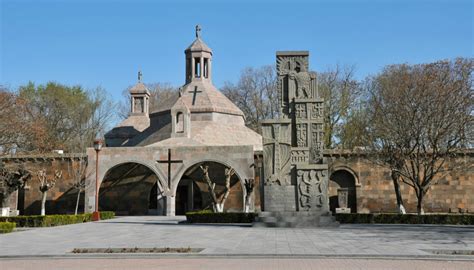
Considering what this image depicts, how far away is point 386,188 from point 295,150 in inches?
693

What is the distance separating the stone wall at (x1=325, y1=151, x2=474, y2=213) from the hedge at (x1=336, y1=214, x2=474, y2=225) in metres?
11.6

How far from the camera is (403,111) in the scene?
25844mm

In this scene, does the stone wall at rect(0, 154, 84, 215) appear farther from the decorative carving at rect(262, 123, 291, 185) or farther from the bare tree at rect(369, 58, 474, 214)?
the bare tree at rect(369, 58, 474, 214)

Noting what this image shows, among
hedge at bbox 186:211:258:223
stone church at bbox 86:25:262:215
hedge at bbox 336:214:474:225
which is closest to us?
hedge at bbox 336:214:474:225

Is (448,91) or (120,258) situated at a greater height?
(448,91)

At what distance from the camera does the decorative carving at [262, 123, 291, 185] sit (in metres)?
19.3

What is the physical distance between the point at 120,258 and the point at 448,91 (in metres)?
20.7

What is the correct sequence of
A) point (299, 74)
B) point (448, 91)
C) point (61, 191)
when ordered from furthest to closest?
1. point (61, 191)
2. point (448, 91)
3. point (299, 74)

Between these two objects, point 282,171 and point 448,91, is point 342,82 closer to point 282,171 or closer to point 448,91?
point 448,91

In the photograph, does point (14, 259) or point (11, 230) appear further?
point (11, 230)

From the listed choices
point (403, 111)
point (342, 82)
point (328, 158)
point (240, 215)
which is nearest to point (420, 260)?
point (240, 215)

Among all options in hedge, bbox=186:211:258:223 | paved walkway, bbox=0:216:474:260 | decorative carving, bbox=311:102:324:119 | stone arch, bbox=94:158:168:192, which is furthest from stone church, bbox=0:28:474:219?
paved walkway, bbox=0:216:474:260

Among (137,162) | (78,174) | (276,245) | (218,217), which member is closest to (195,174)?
(137,162)

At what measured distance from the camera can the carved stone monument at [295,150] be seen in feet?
62.3
